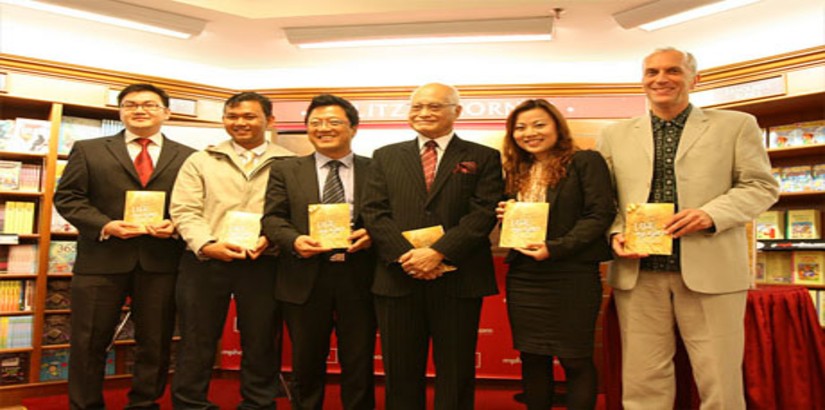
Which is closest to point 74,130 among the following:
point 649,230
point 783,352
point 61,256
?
point 61,256

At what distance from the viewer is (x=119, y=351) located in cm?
441

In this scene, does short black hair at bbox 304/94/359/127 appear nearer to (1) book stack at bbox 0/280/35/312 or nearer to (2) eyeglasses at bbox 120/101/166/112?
(2) eyeglasses at bbox 120/101/166/112

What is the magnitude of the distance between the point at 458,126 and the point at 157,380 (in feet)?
12.3

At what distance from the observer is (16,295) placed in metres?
4.23

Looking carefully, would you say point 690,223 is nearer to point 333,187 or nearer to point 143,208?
point 333,187

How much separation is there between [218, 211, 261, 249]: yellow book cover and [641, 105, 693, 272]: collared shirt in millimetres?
1730

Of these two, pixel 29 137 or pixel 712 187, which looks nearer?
pixel 712 187

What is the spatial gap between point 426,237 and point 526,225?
16.3 inches

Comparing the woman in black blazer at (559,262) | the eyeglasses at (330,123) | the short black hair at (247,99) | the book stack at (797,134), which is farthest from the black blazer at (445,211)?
the book stack at (797,134)

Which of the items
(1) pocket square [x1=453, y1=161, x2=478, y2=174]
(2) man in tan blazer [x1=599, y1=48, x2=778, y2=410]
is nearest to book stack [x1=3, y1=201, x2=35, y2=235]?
(1) pocket square [x1=453, y1=161, x2=478, y2=174]

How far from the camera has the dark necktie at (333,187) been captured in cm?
265

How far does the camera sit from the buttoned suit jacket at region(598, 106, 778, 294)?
214 centimetres

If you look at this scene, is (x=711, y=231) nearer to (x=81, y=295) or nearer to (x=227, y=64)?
(x=81, y=295)

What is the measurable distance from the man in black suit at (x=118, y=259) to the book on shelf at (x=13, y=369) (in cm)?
176
